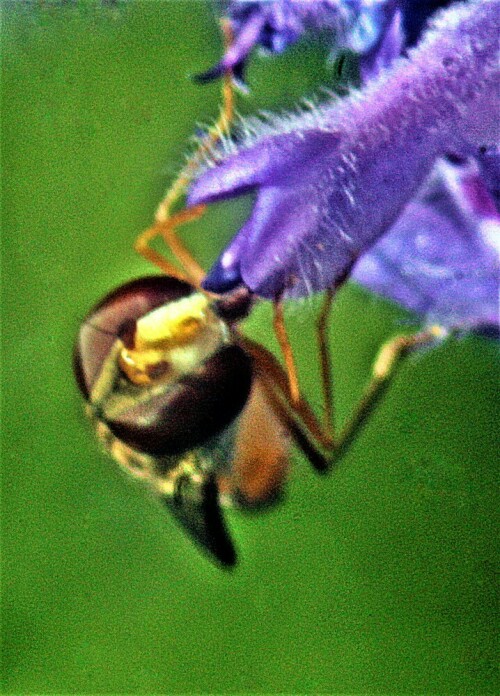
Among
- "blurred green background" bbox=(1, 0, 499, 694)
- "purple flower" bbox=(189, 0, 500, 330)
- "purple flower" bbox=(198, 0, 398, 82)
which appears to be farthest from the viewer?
"blurred green background" bbox=(1, 0, 499, 694)

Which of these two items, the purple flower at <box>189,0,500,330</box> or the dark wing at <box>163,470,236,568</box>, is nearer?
the purple flower at <box>189,0,500,330</box>

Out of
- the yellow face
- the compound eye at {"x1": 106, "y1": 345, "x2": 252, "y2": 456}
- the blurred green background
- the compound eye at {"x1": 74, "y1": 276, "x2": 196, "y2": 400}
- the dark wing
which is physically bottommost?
the blurred green background

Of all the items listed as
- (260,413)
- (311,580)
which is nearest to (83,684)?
(311,580)

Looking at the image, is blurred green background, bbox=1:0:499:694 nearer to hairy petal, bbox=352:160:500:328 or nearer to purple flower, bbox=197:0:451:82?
hairy petal, bbox=352:160:500:328

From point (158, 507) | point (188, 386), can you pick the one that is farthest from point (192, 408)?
point (158, 507)

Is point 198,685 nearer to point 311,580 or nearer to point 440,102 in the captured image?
point 311,580

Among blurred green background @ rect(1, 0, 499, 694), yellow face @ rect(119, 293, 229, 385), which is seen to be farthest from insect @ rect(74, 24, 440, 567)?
blurred green background @ rect(1, 0, 499, 694)
